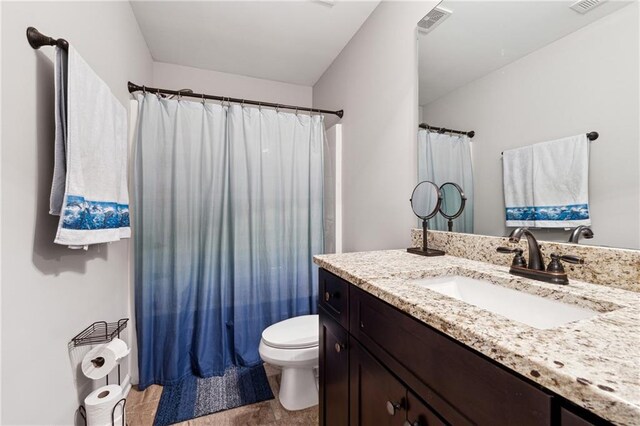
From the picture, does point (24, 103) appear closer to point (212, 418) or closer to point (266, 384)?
point (212, 418)

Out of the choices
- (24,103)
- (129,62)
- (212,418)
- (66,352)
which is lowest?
(212,418)

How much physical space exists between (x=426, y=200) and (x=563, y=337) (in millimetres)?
942

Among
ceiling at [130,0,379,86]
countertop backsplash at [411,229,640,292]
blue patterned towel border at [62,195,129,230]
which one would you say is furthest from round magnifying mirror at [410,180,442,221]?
blue patterned towel border at [62,195,129,230]

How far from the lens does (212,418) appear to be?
1516 mm

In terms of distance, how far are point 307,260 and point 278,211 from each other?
1.48ft

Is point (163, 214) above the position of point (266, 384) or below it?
above

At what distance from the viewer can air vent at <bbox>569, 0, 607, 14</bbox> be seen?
2.64 feet

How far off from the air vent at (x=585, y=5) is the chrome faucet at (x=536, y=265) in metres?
0.68

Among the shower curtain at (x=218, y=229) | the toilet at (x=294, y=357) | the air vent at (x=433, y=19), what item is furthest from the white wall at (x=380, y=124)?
the toilet at (x=294, y=357)

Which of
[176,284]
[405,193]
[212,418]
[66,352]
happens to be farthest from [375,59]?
[212,418]

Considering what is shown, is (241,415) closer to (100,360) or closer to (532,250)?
(100,360)

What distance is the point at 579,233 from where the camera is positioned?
85 centimetres

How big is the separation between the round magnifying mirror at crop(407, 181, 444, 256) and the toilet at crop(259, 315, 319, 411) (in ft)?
2.57

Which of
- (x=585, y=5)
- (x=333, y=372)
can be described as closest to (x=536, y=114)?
(x=585, y=5)
